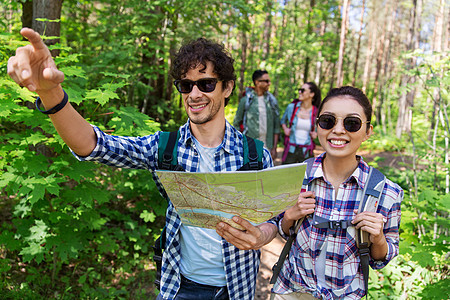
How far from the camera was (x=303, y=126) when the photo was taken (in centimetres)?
585

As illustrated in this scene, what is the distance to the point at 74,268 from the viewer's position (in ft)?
13.0

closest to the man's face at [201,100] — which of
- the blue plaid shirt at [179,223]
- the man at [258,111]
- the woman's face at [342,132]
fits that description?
the blue plaid shirt at [179,223]

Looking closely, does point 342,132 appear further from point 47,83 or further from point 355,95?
point 47,83

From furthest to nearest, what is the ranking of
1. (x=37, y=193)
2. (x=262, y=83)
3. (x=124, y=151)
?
(x=262, y=83), (x=37, y=193), (x=124, y=151)

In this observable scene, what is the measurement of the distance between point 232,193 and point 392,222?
93 cm

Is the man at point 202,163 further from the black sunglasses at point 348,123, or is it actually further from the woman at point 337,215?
the black sunglasses at point 348,123

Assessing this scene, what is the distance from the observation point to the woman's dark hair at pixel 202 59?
1.67 metres

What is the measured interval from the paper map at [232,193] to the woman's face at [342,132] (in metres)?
0.48

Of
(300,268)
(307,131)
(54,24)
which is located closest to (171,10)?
(54,24)

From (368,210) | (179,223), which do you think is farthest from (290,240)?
(179,223)

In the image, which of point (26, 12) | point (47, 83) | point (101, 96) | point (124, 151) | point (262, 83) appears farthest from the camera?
point (262, 83)

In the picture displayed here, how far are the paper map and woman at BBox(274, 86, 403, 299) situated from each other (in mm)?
418

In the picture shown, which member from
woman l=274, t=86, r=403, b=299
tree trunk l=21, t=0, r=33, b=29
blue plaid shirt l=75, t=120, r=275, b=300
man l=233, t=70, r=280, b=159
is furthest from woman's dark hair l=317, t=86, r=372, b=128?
tree trunk l=21, t=0, r=33, b=29

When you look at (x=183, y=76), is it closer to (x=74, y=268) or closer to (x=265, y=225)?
(x=265, y=225)
